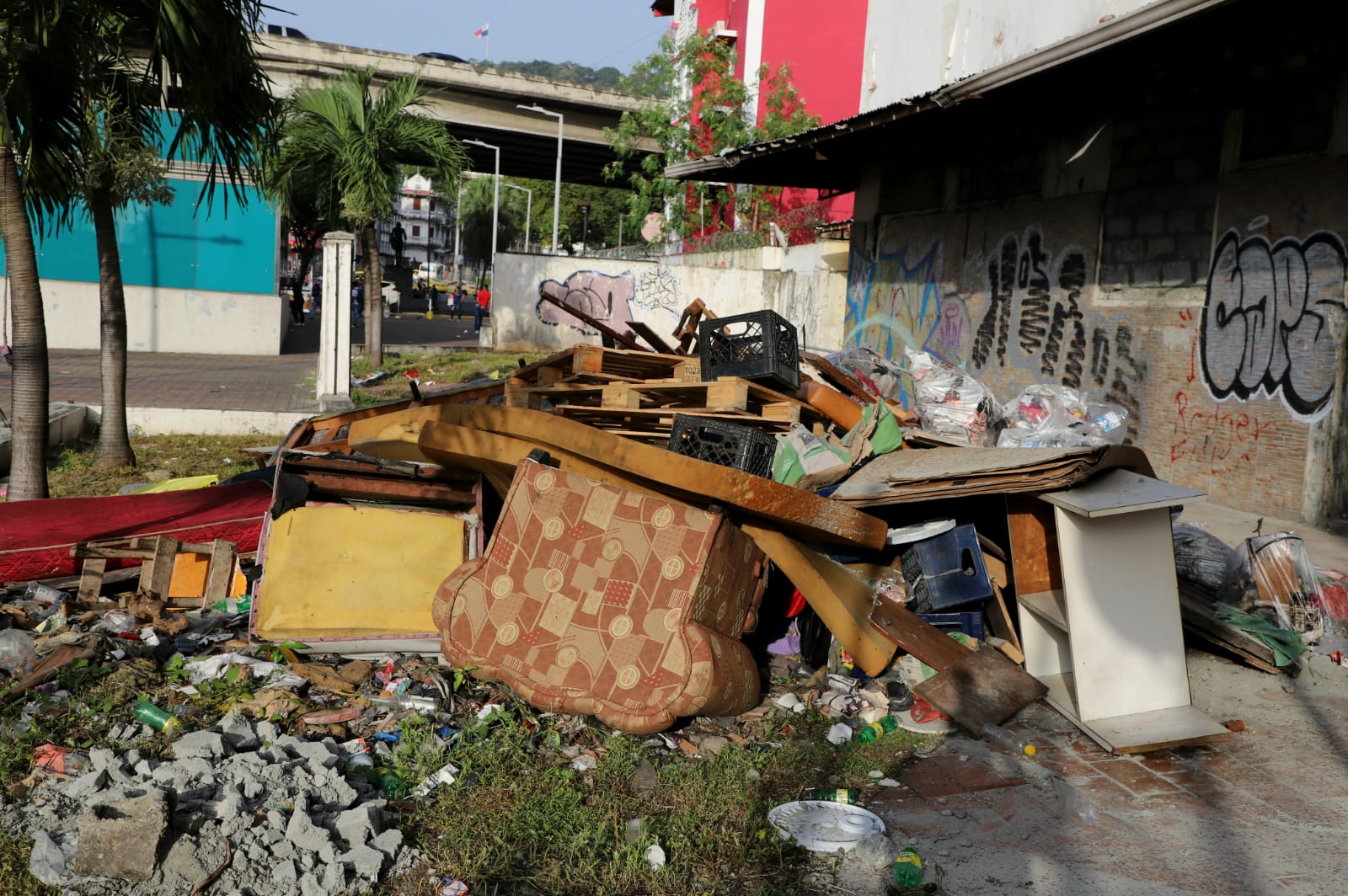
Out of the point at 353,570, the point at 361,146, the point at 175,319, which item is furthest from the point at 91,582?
the point at 175,319

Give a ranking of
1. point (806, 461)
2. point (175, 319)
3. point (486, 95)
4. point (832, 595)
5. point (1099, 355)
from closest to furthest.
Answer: point (832, 595), point (806, 461), point (1099, 355), point (175, 319), point (486, 95)

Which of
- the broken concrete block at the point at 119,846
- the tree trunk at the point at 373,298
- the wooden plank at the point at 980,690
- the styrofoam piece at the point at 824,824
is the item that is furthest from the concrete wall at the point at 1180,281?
the tree trunk at the point at 373,298

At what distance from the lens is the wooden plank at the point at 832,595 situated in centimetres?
473

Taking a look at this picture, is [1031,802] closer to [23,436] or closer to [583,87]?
[23,436]

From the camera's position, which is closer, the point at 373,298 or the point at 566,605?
the point at 566,605

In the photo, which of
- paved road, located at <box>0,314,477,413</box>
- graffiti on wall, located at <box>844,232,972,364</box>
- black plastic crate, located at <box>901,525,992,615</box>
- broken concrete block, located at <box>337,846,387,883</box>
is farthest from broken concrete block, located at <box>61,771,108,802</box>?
graffiti on wall, located at <box>844,232,972,364</box>

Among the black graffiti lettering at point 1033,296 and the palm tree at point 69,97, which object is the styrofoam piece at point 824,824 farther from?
the black graffiti lettering at point 1033,296

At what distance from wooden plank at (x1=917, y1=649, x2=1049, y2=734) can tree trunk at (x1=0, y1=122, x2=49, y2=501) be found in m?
5.98

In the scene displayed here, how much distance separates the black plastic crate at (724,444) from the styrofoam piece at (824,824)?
75.2 inches

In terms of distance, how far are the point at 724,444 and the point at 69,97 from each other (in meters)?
4.89

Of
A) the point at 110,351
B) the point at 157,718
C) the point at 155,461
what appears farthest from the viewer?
the point at 155,461

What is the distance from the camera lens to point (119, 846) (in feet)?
10.1

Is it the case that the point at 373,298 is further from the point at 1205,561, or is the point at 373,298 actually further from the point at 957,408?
the point at 1205,561

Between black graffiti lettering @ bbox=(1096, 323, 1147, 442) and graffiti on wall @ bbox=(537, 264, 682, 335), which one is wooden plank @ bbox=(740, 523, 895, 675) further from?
graffiti on wall @ bbox=(537, 264, 682, 335)
